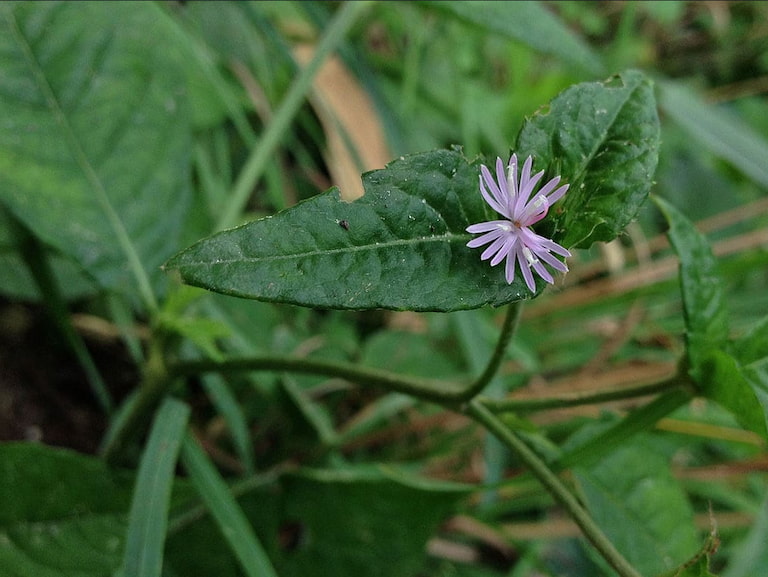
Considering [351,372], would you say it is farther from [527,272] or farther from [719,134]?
[719,134]

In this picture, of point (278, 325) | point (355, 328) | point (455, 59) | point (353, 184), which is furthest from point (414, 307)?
point (455, 59)

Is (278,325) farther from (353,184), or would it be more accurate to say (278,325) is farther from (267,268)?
(267,268)

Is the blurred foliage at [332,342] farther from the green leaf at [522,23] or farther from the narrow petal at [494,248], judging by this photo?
the narrow petal at [494,248]

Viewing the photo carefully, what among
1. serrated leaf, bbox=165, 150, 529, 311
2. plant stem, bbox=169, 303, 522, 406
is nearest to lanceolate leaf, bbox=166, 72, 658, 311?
serrated leaf, bbox=165, 150, 529, 311

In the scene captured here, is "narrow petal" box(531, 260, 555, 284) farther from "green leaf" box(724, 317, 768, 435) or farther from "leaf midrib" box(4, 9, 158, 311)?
"leaf midrib" box(4, 9, 158, 311)

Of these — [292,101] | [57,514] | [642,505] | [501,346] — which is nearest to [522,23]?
[292,101]
